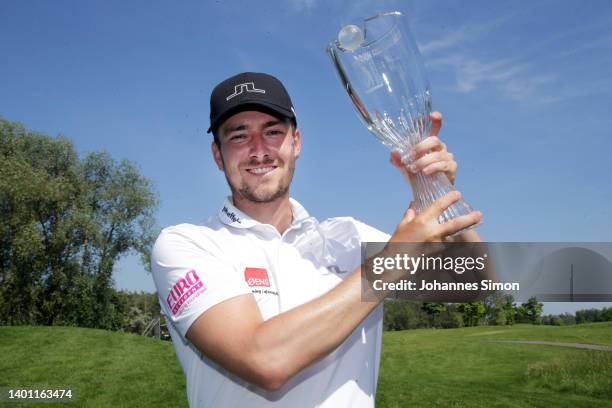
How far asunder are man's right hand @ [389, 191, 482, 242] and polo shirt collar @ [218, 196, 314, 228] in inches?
41.4

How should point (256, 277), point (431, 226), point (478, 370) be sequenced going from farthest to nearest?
point (478, 370) < point (256, 277) < point (431, 226)

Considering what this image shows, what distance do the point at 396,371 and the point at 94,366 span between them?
13.3m

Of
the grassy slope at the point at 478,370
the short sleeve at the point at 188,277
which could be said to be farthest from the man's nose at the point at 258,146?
the grassy slope at the point at 478,370

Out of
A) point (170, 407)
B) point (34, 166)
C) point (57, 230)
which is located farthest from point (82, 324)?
point (170, 407)

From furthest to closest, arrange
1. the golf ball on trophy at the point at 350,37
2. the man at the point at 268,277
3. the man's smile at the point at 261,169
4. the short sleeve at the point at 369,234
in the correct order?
1. the short sleeve at the point at 369,234
2. the man's smile at the point at 261,169
3. the golf ball on trophy at the point at 350,37
4. the man at the point at 268,277

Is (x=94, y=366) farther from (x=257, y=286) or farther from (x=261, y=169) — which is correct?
(x=257, y=286)

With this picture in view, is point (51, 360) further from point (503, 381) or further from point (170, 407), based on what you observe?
point (503, 381)

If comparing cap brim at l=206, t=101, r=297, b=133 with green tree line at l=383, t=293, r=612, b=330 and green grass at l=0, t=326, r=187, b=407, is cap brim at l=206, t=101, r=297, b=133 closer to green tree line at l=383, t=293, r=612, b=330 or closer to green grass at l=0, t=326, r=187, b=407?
green grass at l=0, t=326, r=187, b=407

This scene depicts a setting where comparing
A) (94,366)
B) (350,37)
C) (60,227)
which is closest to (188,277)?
(350,37)

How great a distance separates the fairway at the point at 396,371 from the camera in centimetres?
1530

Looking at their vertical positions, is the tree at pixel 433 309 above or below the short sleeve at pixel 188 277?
above

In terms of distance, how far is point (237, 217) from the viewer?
2.95m

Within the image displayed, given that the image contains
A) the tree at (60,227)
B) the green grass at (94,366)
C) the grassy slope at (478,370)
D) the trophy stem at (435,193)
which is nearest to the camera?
the trophy stem at (435,193)

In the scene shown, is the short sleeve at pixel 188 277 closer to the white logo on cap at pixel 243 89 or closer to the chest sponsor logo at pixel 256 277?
the chest sponsor logo at pixel 256 277
